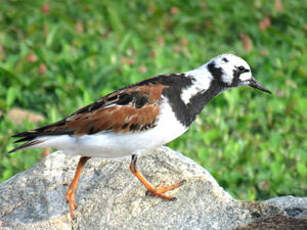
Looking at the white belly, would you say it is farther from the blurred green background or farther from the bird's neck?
the blurred green background

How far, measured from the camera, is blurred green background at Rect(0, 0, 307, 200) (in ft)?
21.1

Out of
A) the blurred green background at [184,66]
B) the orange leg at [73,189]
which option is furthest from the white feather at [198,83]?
the blurred green background at [184,66]

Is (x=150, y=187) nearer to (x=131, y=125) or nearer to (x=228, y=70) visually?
(x=131, y=125)

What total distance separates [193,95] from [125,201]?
995 millimetres

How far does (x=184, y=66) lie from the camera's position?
8281mm

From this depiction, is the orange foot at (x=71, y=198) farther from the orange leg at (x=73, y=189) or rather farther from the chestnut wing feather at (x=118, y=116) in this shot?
the chestnut wing feather at (x=118, y=116)

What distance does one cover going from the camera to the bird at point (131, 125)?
14.5 feet

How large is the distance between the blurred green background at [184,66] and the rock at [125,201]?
3.51 ft

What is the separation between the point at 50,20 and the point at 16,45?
892 mm

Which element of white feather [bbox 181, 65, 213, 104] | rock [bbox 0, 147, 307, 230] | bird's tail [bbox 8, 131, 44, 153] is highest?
white feather [bbox 181, 65, 213, 104]

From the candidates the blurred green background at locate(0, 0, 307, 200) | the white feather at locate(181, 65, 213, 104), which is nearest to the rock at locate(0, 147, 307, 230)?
the white feather at locate(181, 65, 213, 104)

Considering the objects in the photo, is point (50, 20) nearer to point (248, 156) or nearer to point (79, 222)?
point (248, 156)

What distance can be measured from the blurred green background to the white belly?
1.52 meters

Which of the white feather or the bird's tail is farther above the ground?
the white feather
